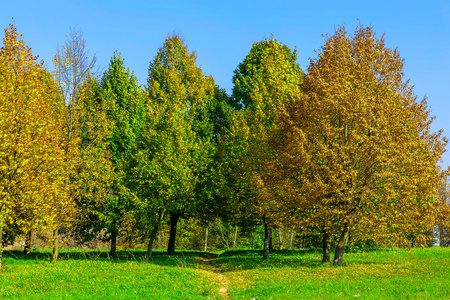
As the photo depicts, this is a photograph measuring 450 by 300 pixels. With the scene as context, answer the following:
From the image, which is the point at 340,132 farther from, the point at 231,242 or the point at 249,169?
the point at 231,242

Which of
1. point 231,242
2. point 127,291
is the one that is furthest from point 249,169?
point 231,242

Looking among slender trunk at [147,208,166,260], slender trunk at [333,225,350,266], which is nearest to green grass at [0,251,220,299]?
slender trunk at [147,208,166,260]

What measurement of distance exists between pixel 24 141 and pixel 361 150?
19.6 m

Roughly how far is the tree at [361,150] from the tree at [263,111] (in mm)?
2101

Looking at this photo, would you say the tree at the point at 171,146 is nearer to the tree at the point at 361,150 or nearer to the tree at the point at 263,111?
the tree at the point at 263,111

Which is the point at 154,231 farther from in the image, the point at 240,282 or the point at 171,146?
the point at 240,282

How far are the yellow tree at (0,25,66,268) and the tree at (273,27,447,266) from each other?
48.8 feet

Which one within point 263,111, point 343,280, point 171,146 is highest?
point 263,111

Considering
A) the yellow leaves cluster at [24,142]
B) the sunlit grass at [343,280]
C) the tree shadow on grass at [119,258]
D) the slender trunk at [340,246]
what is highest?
the yellow leaves cluster at [24,142]

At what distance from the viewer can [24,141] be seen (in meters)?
20.7

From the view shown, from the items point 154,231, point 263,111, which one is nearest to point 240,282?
point 154,231

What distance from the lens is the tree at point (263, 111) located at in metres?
26.7

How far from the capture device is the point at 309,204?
23281 millimetres

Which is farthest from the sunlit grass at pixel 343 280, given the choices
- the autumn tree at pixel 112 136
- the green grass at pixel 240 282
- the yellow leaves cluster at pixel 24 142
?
the yellow leaves cluster at pixel 24 142
